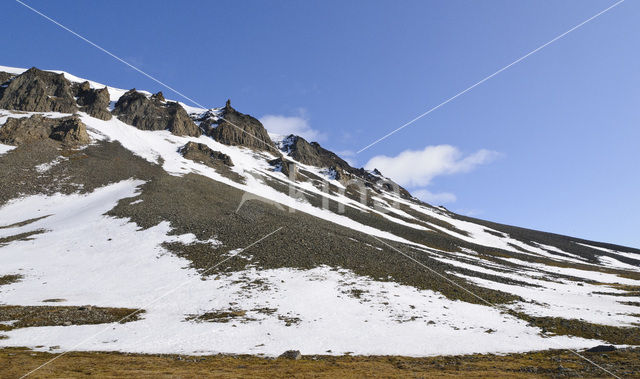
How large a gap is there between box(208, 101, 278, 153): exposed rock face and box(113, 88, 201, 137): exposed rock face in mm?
9488

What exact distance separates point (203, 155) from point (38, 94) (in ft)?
192

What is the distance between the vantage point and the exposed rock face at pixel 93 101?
11825 centimetres

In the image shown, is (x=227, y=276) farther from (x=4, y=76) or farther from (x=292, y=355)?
(x=4, y=76)

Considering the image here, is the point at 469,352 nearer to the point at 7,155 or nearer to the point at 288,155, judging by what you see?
the point at 7,155

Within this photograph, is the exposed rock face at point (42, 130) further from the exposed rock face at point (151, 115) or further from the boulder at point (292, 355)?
the boulder at point (292, 355)

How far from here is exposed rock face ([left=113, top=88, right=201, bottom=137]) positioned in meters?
129

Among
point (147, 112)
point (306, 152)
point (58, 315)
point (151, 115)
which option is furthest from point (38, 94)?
point (58, 315)

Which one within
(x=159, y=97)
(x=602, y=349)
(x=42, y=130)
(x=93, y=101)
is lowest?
(x=602, y=349)

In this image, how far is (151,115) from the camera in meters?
134

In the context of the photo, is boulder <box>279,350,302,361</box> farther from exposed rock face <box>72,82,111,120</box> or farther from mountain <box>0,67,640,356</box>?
exposed rock face <box>72,82,111,120</box>

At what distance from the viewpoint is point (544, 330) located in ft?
91.5

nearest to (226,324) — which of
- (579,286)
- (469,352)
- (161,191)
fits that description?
(469,352)

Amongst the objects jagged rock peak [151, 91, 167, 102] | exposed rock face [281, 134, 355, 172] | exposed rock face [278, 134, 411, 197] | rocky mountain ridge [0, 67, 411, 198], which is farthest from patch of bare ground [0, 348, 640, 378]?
exposed rock face [281, 134, 355, 172]

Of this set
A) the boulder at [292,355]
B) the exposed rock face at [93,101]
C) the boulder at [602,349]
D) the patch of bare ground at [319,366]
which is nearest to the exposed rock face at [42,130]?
the exposed rock face at [93,101]
